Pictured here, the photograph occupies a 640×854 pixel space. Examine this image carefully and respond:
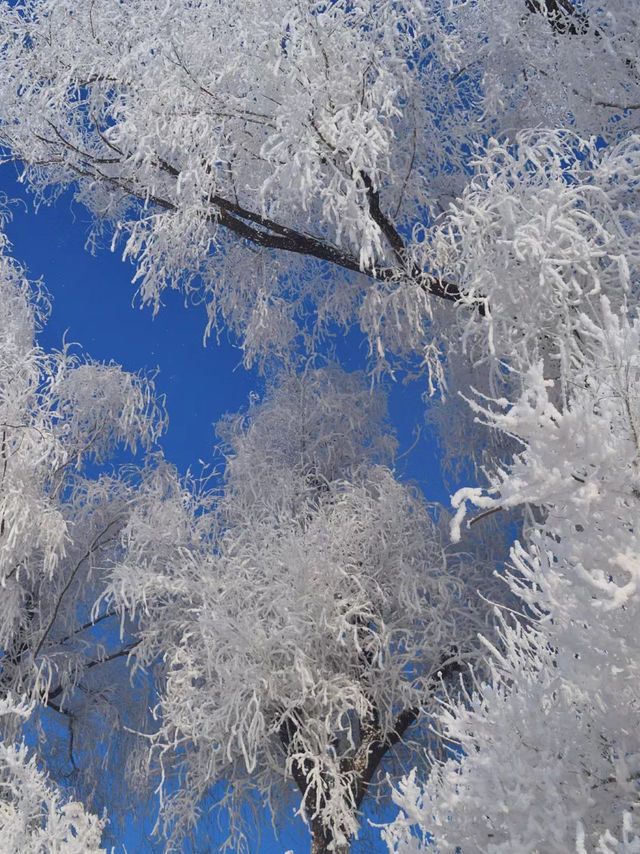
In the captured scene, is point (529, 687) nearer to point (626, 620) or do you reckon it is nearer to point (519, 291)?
point (626, 620)

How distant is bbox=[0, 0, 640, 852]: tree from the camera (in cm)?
365

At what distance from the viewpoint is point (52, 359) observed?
26.2 feet

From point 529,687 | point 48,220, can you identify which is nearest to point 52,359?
point 529,687

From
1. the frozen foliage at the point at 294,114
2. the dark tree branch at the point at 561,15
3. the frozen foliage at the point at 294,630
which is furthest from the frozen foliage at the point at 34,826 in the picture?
→ the dark tree branch at the point at 561,15

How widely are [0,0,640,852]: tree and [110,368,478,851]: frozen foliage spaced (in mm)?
51

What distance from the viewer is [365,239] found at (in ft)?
19.1

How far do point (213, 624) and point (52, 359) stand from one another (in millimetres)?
2905

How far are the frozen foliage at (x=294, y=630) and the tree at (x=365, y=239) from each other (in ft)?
0.17

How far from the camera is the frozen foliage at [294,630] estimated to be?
22.9 feet

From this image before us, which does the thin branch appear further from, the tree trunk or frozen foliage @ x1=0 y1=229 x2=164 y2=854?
the tree trunk

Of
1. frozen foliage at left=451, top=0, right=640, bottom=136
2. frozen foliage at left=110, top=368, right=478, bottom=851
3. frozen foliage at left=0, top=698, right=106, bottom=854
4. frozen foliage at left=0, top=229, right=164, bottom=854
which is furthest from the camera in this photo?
frozen foliage at left=0, top=229, right=164, bottom=854

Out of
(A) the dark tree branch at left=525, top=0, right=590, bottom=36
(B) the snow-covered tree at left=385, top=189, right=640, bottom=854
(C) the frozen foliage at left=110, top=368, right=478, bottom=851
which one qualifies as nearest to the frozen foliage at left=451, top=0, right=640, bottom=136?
(A) the dark tree branch at left=525, top=0, right=590, bottom=36

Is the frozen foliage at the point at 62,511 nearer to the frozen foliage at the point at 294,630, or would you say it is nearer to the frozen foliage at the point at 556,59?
the frozen foliage at the point at 294,630

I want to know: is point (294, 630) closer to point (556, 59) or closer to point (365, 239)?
point (365, 239)
